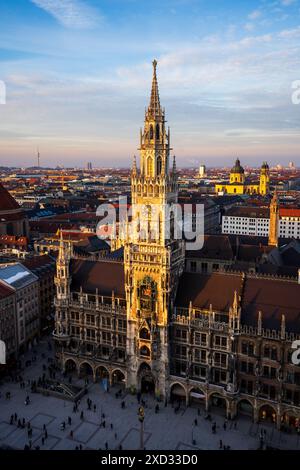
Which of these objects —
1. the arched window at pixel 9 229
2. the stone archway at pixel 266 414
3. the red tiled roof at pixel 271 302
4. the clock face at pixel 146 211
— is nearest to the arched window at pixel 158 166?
the clock face at pixel 146 211

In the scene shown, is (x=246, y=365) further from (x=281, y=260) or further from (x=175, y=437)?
(x=281, y=260)

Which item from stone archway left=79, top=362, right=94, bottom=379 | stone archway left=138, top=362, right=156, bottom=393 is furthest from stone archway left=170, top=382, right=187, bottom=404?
stone archway left=79, top=362, right=94, bottom=379

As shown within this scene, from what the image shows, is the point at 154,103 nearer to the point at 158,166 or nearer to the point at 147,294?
the point at 158,166

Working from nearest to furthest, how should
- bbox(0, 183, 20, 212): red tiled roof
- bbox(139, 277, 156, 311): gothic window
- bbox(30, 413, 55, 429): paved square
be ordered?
1. bbox(30, 413, 55, 429): paved square
2. bbox(139, 277, 156, 311): gothic window
3. bbox(0, 183, 20, 212): red tiled roof

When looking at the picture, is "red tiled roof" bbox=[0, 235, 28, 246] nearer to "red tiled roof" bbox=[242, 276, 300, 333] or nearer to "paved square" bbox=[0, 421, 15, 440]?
"paved square" bbox=[0, 421, 15, 440]

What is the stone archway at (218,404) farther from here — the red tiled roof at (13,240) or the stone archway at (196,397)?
the red tiled roof at (13,240)

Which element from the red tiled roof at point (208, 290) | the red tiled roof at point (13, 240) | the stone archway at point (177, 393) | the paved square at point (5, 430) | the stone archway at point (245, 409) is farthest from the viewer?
the red tiled roof at point (13, 240)

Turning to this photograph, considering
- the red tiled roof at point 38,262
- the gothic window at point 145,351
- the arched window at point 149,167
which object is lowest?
the gothic window at point 145,351
